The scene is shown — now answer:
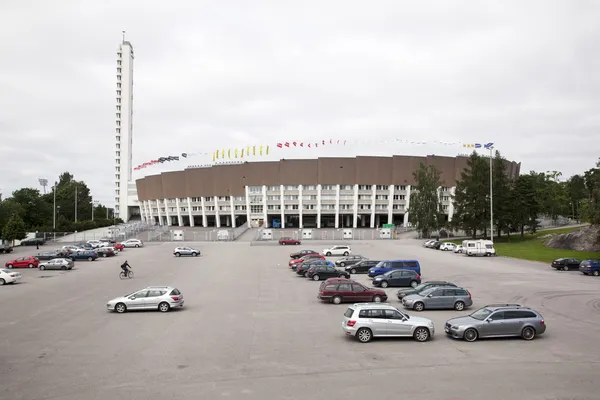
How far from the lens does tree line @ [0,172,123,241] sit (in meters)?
75.9

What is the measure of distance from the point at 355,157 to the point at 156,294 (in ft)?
298

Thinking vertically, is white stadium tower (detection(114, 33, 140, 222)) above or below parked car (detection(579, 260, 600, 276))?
above

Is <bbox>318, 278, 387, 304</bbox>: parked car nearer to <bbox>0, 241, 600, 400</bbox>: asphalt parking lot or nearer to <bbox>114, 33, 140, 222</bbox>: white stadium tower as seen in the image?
<bbox>0, 241, 600, 400</bbox>: asphalt parking lot

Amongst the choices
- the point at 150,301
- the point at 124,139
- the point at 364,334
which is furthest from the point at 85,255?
the point at 124,139

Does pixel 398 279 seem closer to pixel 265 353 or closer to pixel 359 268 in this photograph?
pixel 359 268

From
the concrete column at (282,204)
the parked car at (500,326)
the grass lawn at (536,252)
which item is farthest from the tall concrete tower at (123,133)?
A: the parked car at (500,326)

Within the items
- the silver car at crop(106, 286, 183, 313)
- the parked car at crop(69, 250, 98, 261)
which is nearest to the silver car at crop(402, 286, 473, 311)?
the silver car at crop(106, 286, 183, 313)

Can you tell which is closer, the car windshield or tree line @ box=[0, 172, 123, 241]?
the car windshield

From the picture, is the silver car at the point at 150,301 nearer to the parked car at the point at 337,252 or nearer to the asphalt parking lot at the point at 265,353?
the asphalt parking lot at the point at 265,353

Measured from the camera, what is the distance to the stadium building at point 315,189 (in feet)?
368

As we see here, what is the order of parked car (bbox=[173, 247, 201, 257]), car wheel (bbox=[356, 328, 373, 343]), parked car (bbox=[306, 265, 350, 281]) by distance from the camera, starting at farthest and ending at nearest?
parked car (bbox=[173, 247, 201, 257])
parked car (bbox=[306, 265, 350, 281])
car wheel (bbox=[356, 328, 373, 343])

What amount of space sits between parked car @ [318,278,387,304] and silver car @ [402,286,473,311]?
2.22m

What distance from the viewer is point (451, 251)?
63062 millimetres

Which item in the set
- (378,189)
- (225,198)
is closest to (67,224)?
(225,198)
